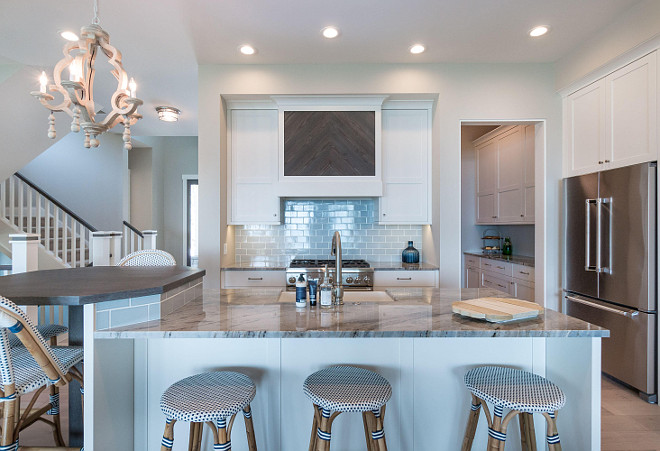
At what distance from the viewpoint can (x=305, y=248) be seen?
12.9 feet

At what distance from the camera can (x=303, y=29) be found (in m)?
2.79

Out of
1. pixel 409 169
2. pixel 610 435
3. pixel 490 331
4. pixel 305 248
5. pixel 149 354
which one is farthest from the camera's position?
pixel 305 248

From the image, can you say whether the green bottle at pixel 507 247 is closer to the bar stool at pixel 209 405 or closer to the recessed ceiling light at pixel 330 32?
the recessed ceiling light at pixel 330 32

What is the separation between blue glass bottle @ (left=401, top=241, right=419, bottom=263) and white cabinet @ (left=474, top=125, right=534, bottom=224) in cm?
139

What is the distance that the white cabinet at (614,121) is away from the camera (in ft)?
8.07

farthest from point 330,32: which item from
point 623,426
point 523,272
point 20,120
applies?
point 20,120

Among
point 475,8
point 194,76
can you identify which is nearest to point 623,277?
point 475,8

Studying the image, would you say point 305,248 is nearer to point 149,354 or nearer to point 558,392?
point 149,354

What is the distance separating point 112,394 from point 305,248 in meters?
2.59

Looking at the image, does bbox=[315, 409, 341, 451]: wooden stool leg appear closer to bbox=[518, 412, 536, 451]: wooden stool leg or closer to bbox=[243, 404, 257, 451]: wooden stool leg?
bbox=[243, 404, 257, 451]: wooden stool leg

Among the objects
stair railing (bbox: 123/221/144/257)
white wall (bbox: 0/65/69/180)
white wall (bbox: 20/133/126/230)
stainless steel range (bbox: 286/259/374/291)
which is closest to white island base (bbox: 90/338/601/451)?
stainless steel range (bbox: 286/259/374/291)

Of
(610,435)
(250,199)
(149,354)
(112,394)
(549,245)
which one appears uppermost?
(250,199)

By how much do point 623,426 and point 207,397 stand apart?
2.55 meters

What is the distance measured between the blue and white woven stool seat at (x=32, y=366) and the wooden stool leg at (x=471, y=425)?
1.77m
